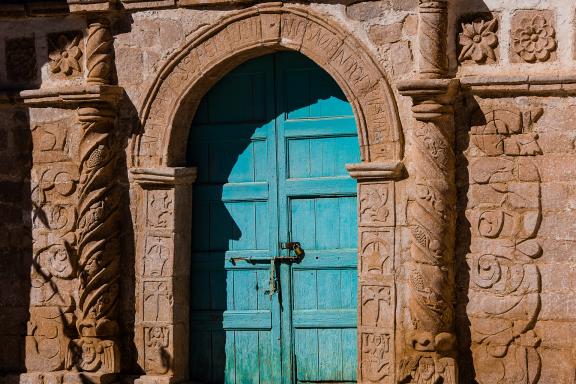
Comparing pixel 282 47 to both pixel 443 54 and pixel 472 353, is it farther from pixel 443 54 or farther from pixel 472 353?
pixel 472 353

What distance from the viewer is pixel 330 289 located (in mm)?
8586

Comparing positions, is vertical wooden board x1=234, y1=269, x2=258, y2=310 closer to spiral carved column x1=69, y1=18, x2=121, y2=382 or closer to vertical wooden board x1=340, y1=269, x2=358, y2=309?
vertical wooden board x1=340, y1=269, x2=358, y2=309

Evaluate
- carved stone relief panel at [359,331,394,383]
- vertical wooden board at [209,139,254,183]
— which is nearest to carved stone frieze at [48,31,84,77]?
vertical wooden board at [209,139,254,183]

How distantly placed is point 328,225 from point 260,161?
686 millimetres

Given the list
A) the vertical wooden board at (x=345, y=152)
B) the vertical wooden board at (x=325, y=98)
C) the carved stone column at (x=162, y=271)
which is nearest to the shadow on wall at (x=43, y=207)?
the carved stone column at (x=162, y=271)

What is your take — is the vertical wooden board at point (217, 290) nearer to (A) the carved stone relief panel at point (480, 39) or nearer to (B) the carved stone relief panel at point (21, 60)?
(B) the carved stone relief panel at point (21, 60)

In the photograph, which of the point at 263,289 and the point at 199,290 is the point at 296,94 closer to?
the point at 263,289

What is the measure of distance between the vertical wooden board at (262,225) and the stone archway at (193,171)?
1.74ft

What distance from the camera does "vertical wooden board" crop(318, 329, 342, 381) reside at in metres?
8.56

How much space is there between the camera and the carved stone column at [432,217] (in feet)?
26.2

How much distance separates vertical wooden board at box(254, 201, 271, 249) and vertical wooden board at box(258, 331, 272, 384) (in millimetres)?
629

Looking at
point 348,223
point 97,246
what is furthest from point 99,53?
point 348,223

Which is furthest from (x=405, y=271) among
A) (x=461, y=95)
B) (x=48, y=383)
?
(x=48, y=383)

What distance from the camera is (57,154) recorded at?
9.12 m
